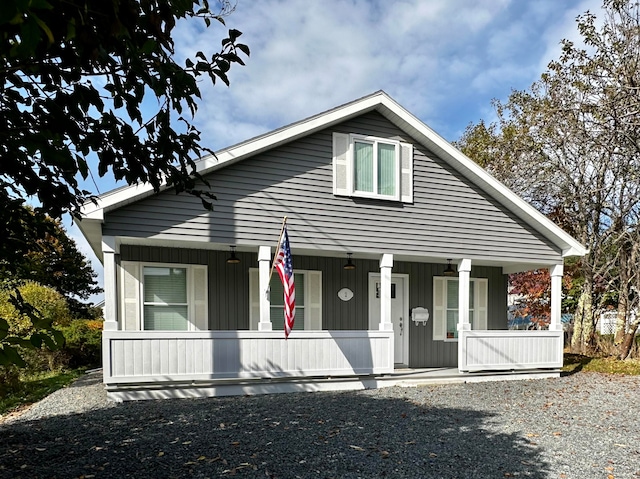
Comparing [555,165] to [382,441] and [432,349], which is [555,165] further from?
[382,441]

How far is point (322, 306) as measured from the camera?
987cm

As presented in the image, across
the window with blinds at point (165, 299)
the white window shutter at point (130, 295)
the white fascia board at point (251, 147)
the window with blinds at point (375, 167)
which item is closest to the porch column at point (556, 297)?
the window with blinds at point (375, 167)

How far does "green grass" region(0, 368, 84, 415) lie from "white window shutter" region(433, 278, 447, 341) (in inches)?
339

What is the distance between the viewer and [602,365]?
1151cm

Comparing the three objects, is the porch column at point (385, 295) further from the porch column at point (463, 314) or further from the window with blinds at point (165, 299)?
the window with blinds at point (165, 299)

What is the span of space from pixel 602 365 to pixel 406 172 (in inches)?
301

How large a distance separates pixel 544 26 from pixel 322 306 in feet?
29.6

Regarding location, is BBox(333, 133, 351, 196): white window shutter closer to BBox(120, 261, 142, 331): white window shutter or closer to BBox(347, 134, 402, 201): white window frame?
BBox(347, 134, 402, 201): white window frame

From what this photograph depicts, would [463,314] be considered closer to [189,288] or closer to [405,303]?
[405,303]

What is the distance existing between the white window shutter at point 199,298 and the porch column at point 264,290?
5.23ft

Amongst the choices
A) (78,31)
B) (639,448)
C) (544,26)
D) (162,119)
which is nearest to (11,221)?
(162,119)

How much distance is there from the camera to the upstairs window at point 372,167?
891 cm

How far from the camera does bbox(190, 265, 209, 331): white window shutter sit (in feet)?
29.0

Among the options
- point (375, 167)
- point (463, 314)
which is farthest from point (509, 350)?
point (375, 167)
